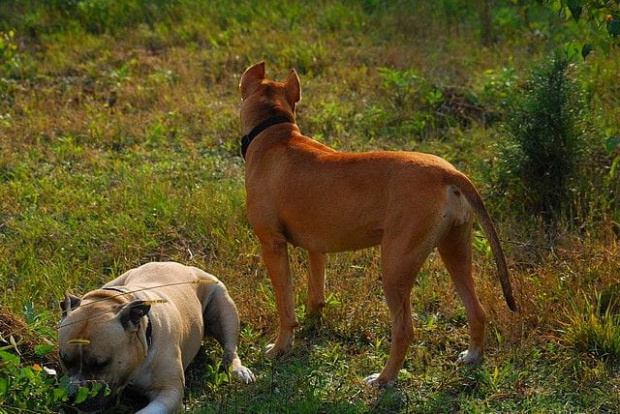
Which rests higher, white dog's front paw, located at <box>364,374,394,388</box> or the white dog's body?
the white dog's body

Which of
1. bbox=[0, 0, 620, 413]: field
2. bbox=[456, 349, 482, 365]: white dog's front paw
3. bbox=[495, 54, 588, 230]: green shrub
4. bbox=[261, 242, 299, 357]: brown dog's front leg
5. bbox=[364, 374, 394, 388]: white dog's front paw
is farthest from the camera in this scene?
bbox=[495, 54, 588, 230]: green shrub

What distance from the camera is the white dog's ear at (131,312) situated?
540cm

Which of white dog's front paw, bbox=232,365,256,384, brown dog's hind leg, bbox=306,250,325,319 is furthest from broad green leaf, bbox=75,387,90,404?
brown dog's hind leg, bbox=306,250,325,319

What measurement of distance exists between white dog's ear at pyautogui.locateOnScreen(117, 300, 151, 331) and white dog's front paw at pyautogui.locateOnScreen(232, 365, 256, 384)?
0.96 m

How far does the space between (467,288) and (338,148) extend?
12.7 ft

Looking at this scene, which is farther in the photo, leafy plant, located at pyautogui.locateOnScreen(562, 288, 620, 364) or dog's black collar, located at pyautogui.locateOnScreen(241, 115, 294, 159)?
dog's black collar, located at pyautogui.locateOnScreen(241, 115, 294, 159)

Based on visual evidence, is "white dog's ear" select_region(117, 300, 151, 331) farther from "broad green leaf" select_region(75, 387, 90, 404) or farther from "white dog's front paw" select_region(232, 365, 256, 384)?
"white dog's front paw" select_region(232, 365, 256, 384)

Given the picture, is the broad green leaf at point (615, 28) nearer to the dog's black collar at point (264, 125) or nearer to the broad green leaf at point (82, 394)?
the dog's black collar at point (264, 125)

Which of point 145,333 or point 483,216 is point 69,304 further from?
point 483,216

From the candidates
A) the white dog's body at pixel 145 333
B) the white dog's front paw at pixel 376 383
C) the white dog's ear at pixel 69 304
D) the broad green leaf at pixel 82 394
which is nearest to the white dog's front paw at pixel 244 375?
the white dog's body at pixel 145 333

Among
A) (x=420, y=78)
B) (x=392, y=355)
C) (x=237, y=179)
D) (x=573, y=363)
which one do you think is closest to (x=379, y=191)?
(x=392, y=355)

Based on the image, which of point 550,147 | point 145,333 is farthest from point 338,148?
point 145,333

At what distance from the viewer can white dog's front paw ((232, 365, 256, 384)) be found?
20.2ft

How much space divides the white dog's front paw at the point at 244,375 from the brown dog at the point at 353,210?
12.1 inches
